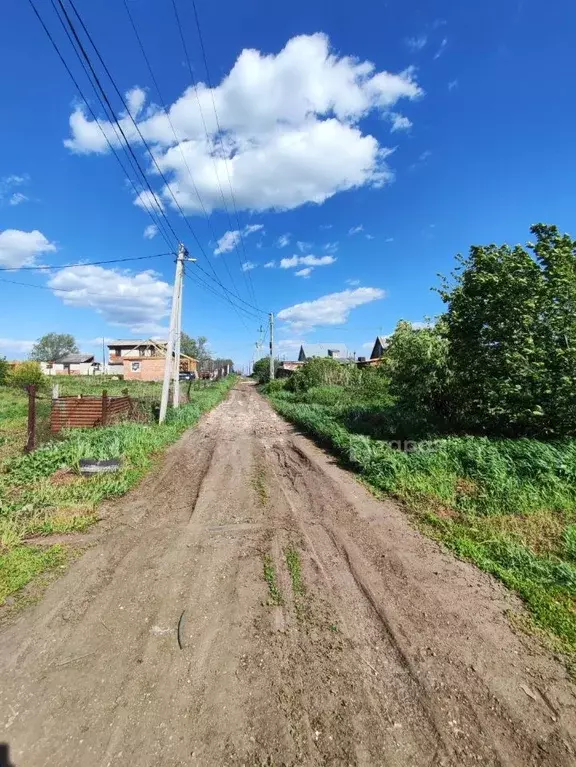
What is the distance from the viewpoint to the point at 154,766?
2.12 m

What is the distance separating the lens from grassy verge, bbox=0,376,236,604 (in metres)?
4.50

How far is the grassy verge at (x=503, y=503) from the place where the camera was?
3.95 metres

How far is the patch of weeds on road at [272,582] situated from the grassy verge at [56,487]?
95.6 inches

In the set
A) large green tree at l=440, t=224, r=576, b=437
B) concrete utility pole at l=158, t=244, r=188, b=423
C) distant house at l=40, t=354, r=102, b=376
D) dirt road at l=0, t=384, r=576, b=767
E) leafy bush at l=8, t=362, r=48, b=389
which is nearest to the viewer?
dirt road at l=0, t=384, r=576, b=767

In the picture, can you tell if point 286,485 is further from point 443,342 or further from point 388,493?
point 443,342

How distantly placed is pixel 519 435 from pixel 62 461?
980cm

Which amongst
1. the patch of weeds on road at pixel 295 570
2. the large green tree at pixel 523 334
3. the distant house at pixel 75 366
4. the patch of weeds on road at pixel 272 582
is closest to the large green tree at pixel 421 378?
the large green tree at pixel 523 334

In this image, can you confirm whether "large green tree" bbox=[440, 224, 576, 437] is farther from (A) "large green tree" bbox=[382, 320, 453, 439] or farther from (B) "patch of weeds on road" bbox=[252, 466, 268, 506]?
(B) "patch of weeds on road" bbox=[252, 466, 268, 506]

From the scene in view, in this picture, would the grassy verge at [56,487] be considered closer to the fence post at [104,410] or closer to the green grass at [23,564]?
the green grass at [23,564]

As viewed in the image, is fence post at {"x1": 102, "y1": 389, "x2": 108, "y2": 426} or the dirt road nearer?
the dirt road

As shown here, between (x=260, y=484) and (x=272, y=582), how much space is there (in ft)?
11.8

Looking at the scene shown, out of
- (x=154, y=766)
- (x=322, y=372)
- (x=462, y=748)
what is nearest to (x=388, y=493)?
(x=462, y=748)

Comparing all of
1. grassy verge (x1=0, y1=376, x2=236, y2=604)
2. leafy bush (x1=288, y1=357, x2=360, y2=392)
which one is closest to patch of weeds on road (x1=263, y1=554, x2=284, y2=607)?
grassy verge (x1=0, y1=376, x2=236, y2=604)

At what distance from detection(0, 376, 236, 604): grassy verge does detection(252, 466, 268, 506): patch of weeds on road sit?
2.33 m
